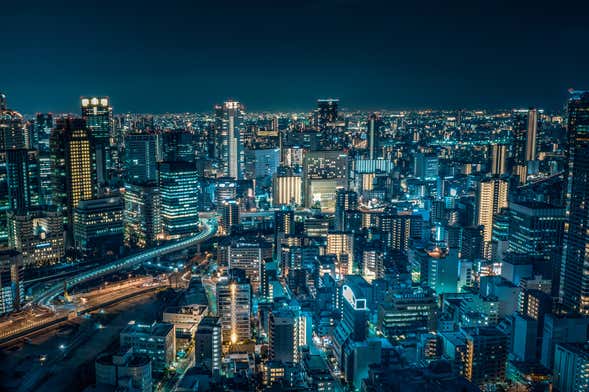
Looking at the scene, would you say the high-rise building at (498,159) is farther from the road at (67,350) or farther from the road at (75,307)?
the road at (67,350)

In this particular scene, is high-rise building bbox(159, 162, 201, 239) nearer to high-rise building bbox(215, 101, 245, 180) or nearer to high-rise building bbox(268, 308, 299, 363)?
high-rise building bbox(215, 101, 245, 180)

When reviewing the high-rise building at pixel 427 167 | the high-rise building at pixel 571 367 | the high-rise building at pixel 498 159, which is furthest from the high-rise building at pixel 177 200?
the high-rise building at pixel 498 159

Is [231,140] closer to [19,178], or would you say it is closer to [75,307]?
[19,178]


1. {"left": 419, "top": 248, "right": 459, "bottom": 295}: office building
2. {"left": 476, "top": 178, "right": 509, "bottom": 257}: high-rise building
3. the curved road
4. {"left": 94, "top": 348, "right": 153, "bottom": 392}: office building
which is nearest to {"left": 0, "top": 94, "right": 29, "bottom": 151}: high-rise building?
the curved road

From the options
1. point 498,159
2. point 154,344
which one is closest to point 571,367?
point 154,344

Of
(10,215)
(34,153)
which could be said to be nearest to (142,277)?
(10,215)

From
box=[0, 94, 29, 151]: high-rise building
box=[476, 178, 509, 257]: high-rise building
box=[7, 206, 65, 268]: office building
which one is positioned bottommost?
box=[7, 206, 65, 268]: office building

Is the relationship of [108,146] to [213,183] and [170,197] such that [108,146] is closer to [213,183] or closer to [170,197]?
[213,183]
